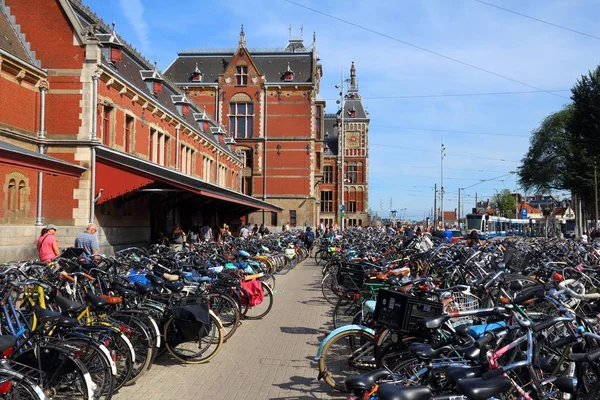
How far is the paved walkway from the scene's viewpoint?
5.09 metres

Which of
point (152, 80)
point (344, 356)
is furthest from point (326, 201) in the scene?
point (344, 356)

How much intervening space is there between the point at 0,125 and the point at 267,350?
11.2 metres

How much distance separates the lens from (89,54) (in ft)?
54.1

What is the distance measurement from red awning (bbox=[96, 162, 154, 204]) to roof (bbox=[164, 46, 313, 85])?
29.0m

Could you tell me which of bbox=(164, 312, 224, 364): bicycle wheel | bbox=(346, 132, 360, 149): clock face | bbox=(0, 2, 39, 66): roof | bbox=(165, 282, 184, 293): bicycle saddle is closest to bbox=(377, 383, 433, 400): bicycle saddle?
bbox=(164, 312, 224, 364): bicycle wheel

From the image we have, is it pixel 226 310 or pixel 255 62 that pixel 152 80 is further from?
→ pixel 255 62

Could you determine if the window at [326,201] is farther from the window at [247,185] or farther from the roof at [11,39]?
the roof at [11,39]

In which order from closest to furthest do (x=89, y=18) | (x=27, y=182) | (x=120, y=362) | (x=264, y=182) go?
(x=120, y=362)
(x=27, y=182)
(x=89, y=18)
(x=264, y=182)

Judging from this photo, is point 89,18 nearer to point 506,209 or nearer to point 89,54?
point 89,54

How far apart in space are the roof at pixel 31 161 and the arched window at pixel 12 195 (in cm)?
334

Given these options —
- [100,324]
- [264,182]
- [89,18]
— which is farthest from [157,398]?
[264,182]

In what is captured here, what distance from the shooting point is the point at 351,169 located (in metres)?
70.7

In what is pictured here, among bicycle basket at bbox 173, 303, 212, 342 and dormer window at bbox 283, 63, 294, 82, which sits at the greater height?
dormer window at bbox 283, 63, 294, 82

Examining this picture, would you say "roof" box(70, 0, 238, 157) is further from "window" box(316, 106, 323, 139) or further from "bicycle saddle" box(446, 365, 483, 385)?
"bicycle saddle" box(446, 365, 483, 385)
